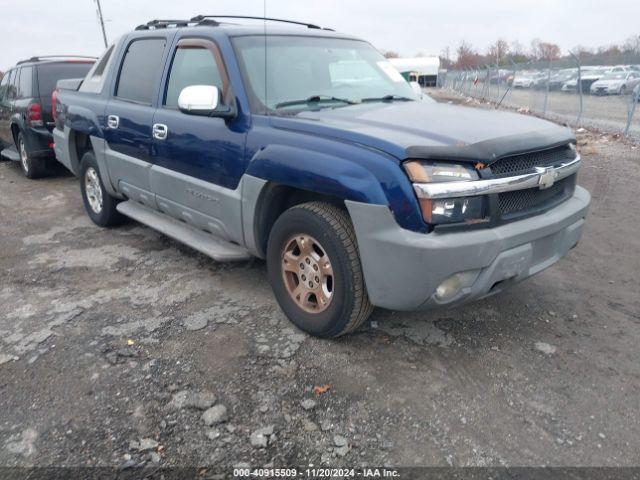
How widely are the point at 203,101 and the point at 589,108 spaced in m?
13.3

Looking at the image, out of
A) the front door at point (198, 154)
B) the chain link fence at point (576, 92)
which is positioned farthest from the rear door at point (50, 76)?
the chain link fence at point (576, 92)

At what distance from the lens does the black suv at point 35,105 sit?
773 centimetres

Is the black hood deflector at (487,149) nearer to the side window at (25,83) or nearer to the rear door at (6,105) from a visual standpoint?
the side window at (25,83)

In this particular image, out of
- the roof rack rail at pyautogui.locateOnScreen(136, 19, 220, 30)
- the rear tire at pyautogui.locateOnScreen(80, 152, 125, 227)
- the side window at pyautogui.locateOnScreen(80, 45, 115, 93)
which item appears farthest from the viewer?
the rear tire at pyautogui.locateOnScreen(80, 152, 125, 227)

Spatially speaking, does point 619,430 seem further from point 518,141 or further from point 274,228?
point 274,228

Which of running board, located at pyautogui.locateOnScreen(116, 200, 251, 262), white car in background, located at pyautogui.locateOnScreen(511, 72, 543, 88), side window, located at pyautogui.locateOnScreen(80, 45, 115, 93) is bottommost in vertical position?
running board, located at pyautogui.locateOnScreen(116, 200, 251, 262)

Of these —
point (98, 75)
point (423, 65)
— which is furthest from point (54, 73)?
point (423, 65)

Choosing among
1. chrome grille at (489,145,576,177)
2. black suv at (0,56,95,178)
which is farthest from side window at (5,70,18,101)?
chrome grille at (489,145,576,177)

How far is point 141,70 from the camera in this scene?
4535 millimetres

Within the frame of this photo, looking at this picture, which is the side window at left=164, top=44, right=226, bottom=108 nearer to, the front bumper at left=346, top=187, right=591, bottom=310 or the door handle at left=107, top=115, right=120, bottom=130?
the door handle at left=107, top=115, right=120, bottom=130

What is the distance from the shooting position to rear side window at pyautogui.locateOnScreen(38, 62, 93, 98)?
7805mm

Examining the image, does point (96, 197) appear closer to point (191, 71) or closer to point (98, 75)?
point (98, 75)

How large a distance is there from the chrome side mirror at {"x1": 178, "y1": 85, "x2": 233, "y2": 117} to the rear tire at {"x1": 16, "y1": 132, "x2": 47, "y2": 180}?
572 cm

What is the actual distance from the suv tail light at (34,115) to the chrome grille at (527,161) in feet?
23.2
